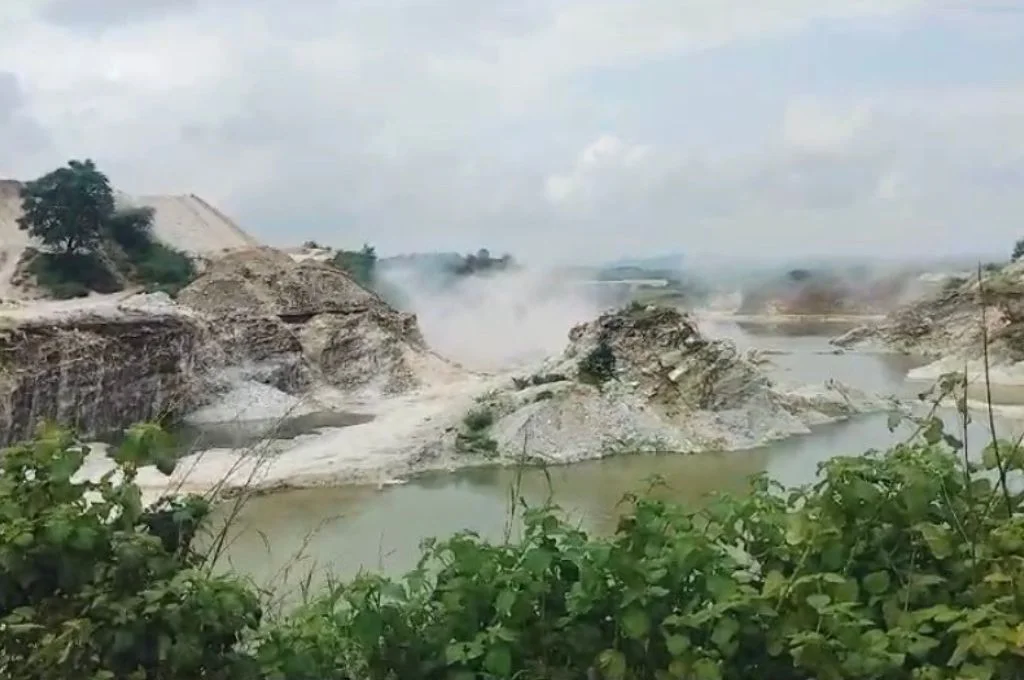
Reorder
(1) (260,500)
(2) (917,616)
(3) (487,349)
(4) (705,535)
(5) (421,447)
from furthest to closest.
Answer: (3) (487,349) → (5) (421,447) → (1) (260,500) → (4) (705,535) → (2) (917,616)

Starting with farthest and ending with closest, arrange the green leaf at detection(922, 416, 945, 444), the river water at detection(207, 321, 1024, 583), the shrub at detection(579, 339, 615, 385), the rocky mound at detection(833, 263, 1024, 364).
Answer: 1. the rocky mound at detection(833, 263, 1024, 364)
2. the shrub at detection(579, 339, 615, 385)
3. the river water at detection(207, 321, 1024, 583)
4. the green leaf at detection(922, 416, 945, 444)

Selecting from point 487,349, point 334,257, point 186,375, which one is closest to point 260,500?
point 186,375

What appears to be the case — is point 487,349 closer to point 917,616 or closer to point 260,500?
point 260,500

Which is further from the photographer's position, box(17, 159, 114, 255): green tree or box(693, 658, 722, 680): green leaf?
box(17, 159, 114, 255): green tree

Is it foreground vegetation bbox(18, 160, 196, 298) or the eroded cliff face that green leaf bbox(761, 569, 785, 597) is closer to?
the eroded cliff face

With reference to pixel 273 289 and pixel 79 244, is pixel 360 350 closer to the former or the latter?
pixel 273 289

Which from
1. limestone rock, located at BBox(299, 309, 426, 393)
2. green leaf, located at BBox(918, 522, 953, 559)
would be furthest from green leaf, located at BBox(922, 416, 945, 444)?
limestone rock, located at BBox(299, 309, 426, 393)

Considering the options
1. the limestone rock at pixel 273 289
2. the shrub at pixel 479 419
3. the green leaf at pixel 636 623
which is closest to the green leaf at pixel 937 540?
the green leaf at pixel 636 623
